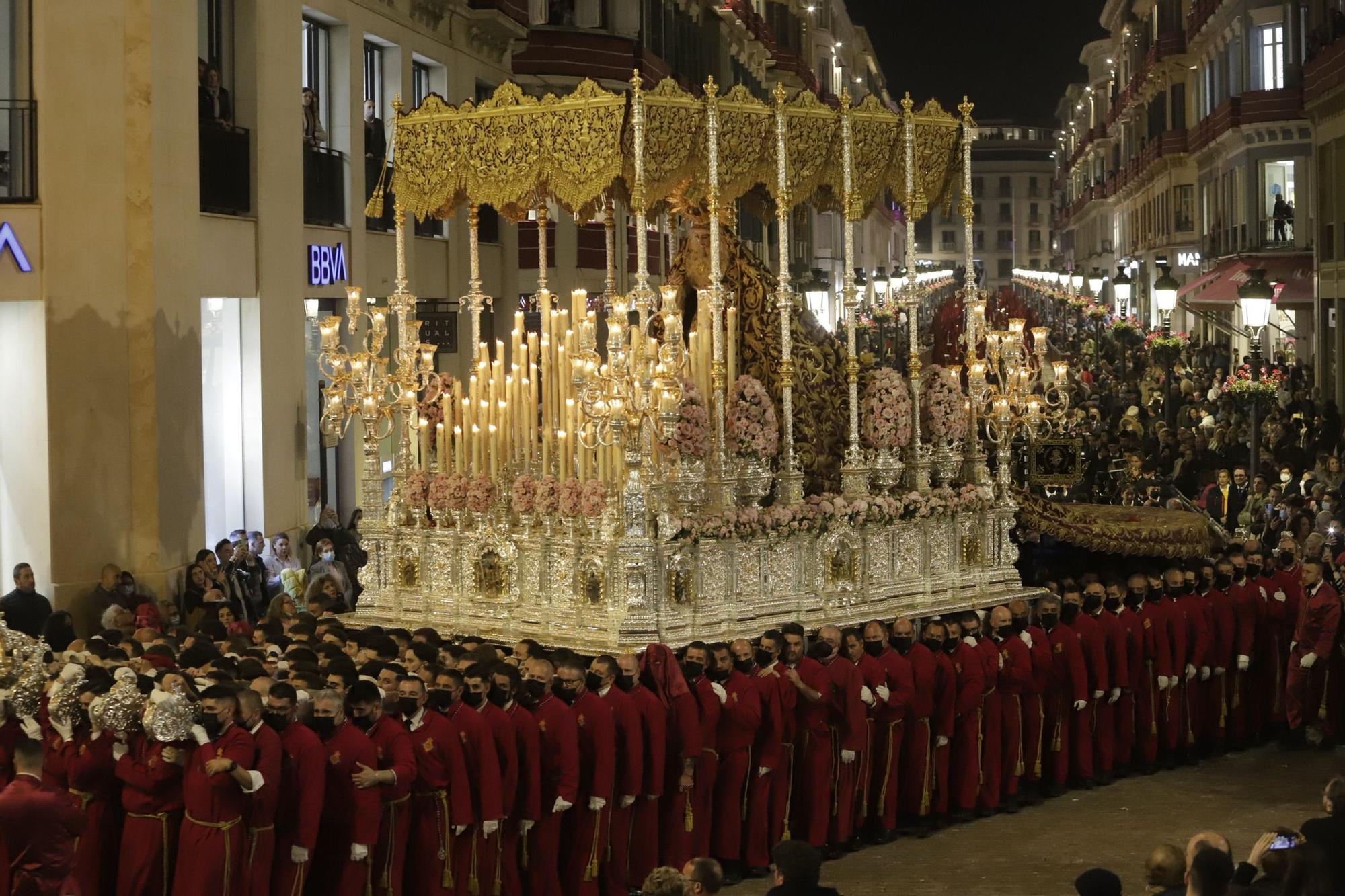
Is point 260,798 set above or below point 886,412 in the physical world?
below

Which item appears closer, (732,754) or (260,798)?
(260,798)

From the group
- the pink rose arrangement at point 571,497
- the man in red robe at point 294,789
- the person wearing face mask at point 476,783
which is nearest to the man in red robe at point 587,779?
the person wearing face mask at point 476,783

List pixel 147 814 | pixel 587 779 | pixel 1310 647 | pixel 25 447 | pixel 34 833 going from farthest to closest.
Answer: pixel 25 447 → pixel 1310 647 → pixel 587 779 → pixel 147 814 → pixel 34 833

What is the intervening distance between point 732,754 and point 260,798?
342 cm

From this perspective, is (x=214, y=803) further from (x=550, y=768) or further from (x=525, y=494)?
(x=525, y=494)

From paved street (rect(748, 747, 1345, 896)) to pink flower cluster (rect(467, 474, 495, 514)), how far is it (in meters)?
3.80

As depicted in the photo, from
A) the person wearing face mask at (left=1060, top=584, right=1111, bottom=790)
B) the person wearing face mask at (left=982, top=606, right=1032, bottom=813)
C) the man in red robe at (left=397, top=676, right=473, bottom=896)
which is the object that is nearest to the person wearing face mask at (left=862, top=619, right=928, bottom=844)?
the person wearing face mask at (left=982, top=606, right=1032, bottom=813)

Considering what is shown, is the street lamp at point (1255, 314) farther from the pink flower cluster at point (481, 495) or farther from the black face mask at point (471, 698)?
the black face mask at point (471, 698)

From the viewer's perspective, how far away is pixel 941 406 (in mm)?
16516

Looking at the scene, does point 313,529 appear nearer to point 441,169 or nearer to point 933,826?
point 441,169

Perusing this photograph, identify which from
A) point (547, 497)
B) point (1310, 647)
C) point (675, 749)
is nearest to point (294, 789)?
point (675, 749)

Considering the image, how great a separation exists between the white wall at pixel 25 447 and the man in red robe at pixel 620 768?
6554 millimetres

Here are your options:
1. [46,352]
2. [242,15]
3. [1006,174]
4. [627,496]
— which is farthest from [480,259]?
[1006,174]

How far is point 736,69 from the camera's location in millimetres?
47469
